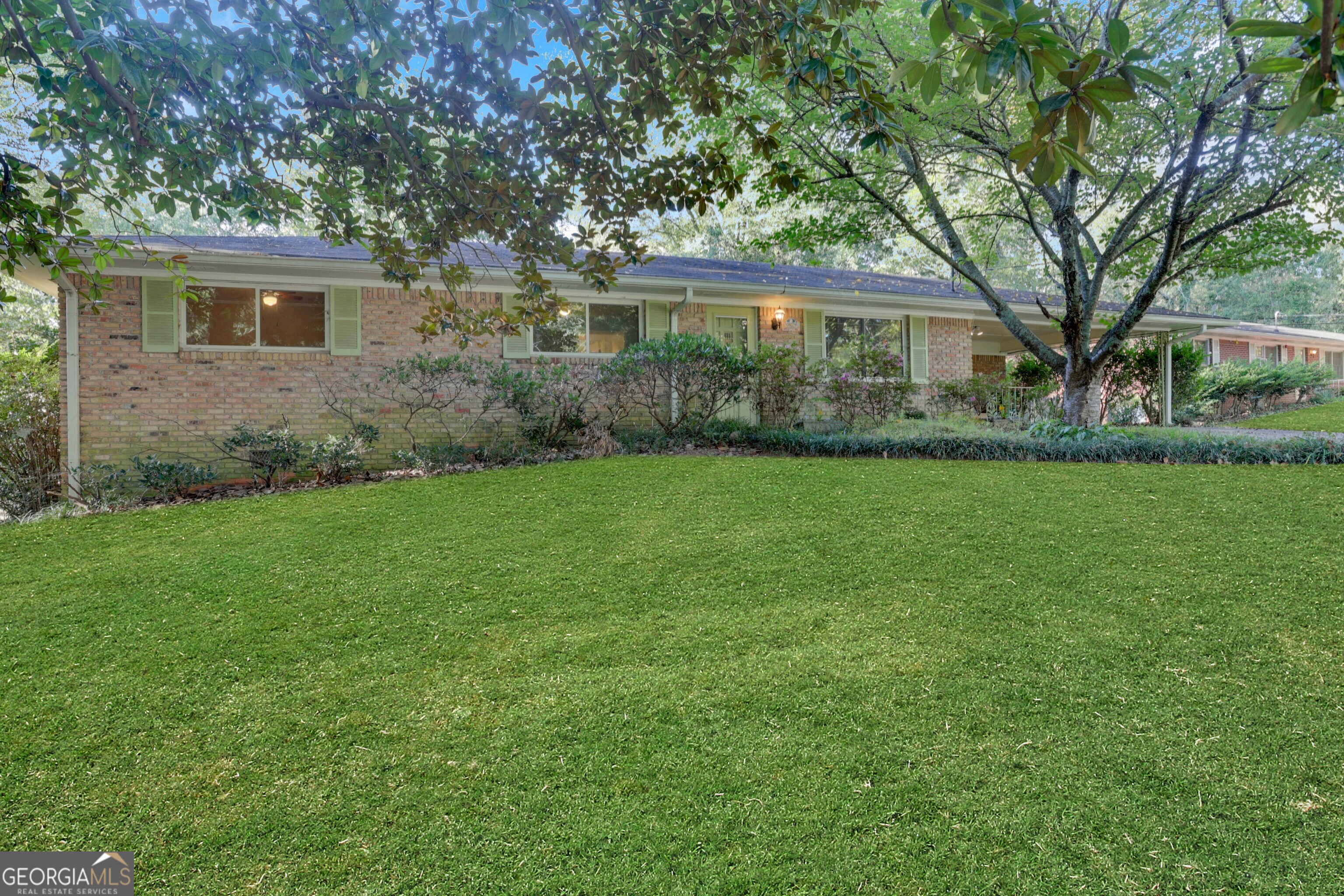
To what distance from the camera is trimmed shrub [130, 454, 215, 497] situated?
7.46 m

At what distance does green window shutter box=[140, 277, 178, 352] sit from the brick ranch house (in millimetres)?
16

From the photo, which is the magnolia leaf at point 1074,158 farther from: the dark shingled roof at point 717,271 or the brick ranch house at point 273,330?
the dark shingled roof at point 717,271

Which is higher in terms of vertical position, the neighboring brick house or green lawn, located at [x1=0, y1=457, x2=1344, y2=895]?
the neighboring brick house

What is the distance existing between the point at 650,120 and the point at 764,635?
253 cm

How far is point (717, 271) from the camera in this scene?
1266cm

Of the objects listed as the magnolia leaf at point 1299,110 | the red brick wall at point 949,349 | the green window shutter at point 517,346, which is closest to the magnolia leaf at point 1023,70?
the magnolia leaf at point 1299,110

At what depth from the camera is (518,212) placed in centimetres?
304

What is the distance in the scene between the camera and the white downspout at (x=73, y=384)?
26.7 ft

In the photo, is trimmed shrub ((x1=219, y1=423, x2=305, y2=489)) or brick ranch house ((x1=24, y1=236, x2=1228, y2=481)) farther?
brick ranch house ((x1=24, y1=236, x2=1228, y2=481))

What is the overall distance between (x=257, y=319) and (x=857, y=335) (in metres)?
10.6

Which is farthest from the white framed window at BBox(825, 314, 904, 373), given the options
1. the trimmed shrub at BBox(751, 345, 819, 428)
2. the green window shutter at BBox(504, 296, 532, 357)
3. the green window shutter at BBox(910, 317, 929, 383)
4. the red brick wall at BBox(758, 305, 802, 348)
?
the green window shutter at BBox(504, 296, 532, 357)

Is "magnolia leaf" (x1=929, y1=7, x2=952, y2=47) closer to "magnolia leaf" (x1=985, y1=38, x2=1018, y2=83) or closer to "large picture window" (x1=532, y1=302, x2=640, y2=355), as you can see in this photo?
"magnolia leaf" (x1=985, y1=38, x2=1018, y2=83)

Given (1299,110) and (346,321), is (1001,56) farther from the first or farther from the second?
(346,321)

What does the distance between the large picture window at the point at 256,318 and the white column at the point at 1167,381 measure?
17254 millimetres
